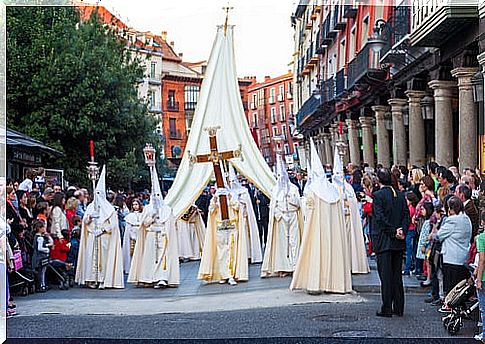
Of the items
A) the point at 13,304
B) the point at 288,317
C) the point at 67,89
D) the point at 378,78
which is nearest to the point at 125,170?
the point at 67,89

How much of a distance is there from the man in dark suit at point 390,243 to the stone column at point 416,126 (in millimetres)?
10556

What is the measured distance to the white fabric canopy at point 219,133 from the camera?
50.8 ft

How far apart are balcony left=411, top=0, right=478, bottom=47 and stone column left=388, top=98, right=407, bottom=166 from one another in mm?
4142

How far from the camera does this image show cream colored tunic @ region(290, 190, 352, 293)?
1173 cm

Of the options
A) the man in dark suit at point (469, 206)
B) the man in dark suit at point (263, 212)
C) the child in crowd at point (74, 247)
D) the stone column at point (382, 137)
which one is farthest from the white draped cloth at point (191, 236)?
the man in dark suit at point (469, 206)

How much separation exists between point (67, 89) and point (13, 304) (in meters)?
12.8

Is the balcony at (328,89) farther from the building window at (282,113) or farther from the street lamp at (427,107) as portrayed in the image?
the building window at (282,113)

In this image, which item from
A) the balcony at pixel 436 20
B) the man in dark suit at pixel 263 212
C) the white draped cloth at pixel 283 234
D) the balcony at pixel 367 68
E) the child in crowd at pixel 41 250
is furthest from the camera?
the balcony at pixel 367 68

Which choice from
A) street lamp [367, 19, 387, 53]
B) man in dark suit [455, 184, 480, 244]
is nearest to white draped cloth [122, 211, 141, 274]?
man in dark suit [455, 184, 480, 244]

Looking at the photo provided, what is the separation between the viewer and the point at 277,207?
46.9 ft

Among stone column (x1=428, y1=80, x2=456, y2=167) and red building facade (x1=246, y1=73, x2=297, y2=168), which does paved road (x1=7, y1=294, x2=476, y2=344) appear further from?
stone column (x1=428, y1=80, x2=456, y2=167)

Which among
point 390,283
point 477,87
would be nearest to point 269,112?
point 477,87

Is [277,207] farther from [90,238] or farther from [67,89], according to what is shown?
[67,89]

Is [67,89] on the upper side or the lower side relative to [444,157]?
upper
